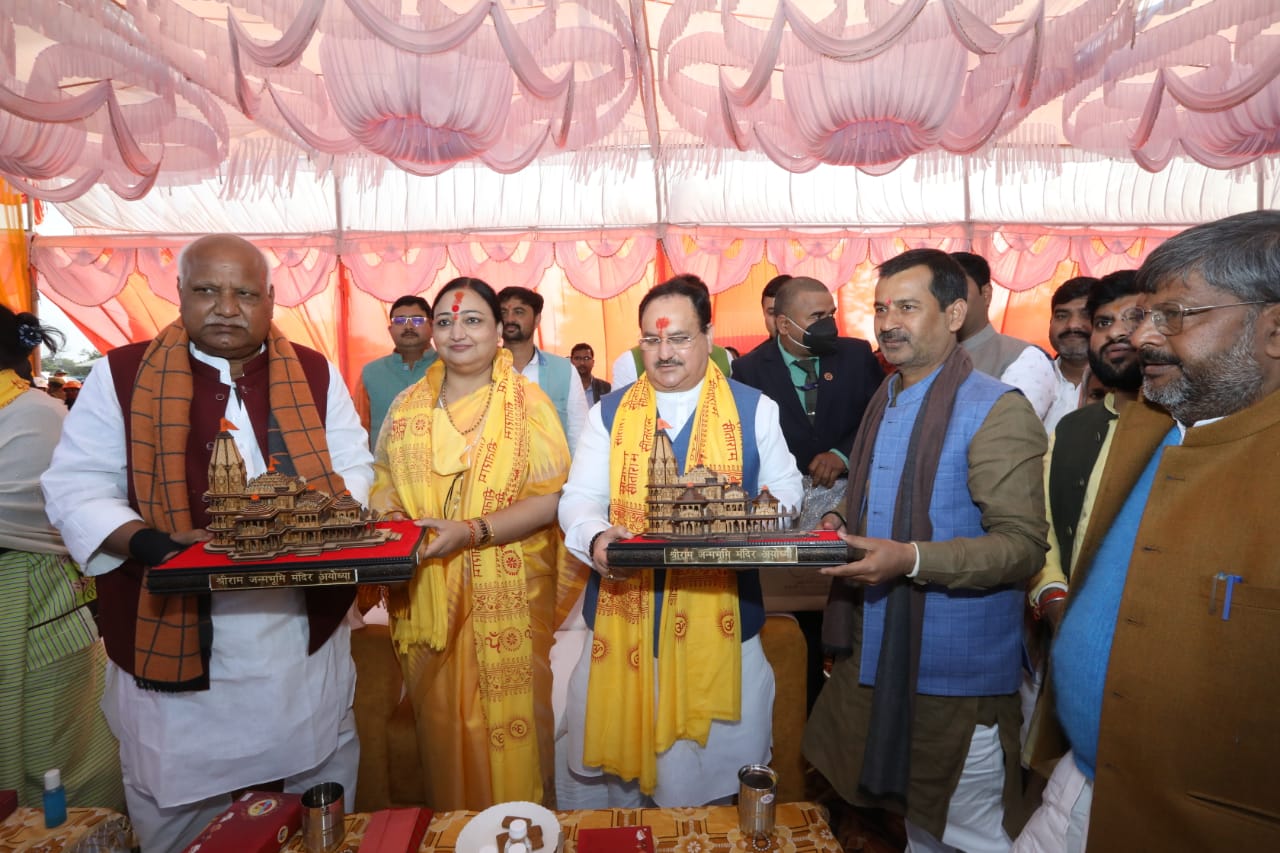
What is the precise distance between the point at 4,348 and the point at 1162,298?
15.1ft

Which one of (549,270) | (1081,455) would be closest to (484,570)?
(1081,455)

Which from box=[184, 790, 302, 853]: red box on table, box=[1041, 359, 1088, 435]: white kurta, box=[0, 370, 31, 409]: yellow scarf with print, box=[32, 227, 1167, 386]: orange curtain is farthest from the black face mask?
box=[32, 227, 1167, 386]: orange curtain

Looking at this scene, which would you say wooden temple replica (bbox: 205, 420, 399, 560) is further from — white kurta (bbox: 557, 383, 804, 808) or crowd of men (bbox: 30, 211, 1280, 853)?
white kurta (bbox: 557, 383, 804, 808)

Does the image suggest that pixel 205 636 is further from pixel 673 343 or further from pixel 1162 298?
pixel 1162 298

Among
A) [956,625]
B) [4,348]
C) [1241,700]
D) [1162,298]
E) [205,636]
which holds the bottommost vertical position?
[205,636]

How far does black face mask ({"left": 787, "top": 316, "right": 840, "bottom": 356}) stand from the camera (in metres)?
4.16

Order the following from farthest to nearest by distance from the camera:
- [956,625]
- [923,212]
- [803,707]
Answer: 1. [923,212]
2. [803,707]
3. [956,625]

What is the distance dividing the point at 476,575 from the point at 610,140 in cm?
760

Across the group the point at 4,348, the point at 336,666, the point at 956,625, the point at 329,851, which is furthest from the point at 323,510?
the point at 956,625

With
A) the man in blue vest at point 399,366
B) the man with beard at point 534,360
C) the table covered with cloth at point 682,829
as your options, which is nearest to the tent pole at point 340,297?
the man in blue vest at point 399,366

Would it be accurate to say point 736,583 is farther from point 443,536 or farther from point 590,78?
point 590,78

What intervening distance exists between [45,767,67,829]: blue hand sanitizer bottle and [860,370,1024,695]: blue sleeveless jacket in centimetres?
298

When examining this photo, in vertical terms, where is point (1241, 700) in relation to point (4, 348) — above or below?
below

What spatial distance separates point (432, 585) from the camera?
309 centimetres
